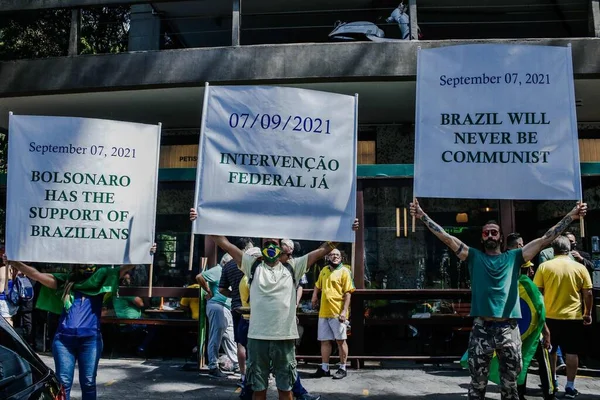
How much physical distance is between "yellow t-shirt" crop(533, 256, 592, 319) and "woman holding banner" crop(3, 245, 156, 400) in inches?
190

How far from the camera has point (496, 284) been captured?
18.0 ft

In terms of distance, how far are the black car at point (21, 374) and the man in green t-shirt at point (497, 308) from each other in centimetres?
331

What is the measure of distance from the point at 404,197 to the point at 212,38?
26.4 feet

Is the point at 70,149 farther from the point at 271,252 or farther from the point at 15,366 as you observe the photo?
the point at 15,366

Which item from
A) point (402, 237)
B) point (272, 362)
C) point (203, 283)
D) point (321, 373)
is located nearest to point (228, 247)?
point (272, 362)

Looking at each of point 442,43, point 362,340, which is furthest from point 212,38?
point 362,340

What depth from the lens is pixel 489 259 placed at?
5.58 meters

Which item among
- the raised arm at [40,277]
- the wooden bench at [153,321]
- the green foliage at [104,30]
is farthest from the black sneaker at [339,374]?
the green foliage at [104,30]

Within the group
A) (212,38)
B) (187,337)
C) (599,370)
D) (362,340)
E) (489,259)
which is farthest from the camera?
(212,38)

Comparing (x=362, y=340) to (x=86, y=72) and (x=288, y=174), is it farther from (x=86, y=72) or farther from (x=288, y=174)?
→ (x=86, y=72)

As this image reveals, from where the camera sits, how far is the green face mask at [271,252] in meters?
5.60

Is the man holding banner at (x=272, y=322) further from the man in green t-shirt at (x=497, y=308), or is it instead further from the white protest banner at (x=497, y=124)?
the man in green t-shirt at (x=497, y=308)

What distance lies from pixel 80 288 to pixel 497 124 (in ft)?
12.9

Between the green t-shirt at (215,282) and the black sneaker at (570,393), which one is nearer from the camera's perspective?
the black sneaker at (570,393)
